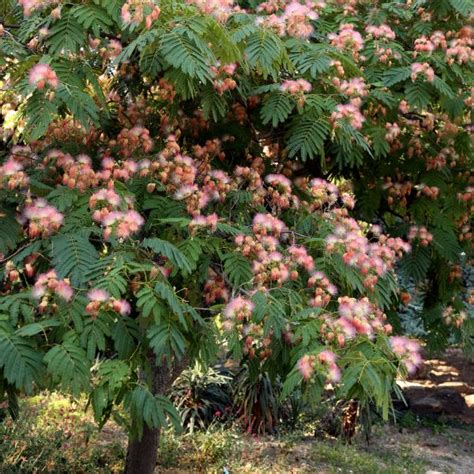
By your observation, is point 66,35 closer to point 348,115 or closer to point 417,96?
point 348,115

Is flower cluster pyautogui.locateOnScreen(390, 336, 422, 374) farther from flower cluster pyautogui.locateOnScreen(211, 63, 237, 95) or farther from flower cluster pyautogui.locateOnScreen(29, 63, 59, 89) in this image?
flower cluster pyautogui.locateOnScreen(29, 63, 59, 89)

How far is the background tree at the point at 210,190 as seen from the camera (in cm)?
307

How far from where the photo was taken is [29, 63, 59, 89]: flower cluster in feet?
10.8

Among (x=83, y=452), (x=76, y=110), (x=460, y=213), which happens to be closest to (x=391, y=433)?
(x=83, y=452)

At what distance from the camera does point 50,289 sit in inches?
118

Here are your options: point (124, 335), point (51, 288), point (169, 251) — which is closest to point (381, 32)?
point (169, 251)

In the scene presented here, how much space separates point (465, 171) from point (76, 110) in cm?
341

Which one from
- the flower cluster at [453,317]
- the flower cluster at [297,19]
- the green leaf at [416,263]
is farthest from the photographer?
the flower cluster at [453,317]

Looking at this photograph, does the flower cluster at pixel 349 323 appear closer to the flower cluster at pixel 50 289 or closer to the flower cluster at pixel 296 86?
the flower cluster at pixel 50 289

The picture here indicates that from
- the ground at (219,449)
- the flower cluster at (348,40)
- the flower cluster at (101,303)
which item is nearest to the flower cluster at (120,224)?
the flower cluster at (101,303)

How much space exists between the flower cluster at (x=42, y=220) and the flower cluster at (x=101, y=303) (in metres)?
0.49

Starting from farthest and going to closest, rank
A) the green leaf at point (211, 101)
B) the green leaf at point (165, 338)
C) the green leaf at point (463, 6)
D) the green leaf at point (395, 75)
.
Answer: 1. the green leaf at point (463, 6)
2. the green leaf at point (395, 75)
3. the green leaf at point (211, 101)
4. the green leaf at point (165, 338)

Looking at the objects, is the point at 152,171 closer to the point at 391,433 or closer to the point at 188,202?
the point at 188,202

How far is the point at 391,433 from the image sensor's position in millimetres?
10070
